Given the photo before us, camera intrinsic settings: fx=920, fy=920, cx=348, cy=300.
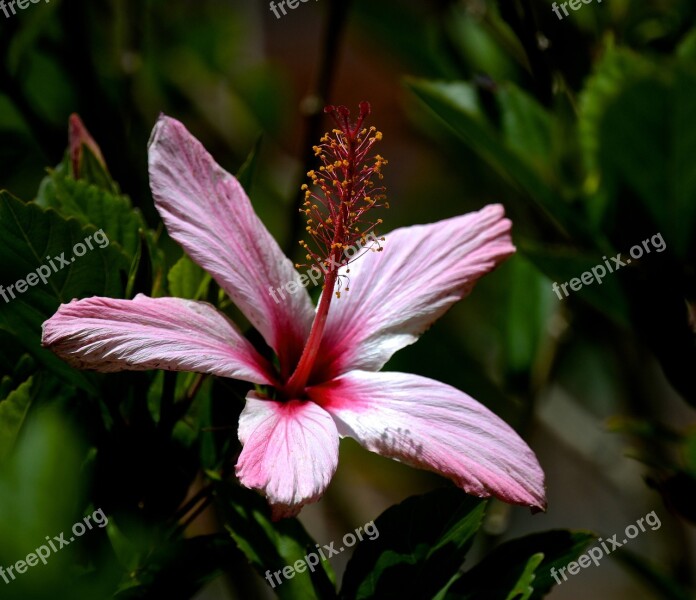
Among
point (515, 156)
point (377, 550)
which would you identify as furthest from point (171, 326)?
point (515, 156)

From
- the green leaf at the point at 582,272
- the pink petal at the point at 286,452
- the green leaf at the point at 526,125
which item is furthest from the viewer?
the green leaf at the point at 526,125

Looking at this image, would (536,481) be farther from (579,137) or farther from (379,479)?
(379,479)

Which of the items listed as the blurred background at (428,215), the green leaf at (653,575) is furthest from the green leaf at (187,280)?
the green leaf at (653,575)

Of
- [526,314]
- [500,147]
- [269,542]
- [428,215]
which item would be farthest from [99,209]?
[428,215]

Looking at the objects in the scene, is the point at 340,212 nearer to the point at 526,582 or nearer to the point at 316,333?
the point at 316,333

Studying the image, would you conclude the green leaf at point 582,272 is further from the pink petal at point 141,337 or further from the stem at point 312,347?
the pink petal at point 141,337

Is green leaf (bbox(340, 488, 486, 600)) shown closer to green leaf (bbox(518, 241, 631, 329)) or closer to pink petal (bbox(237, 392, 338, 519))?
pink petal (bbox(237, 392, 338, 519))
